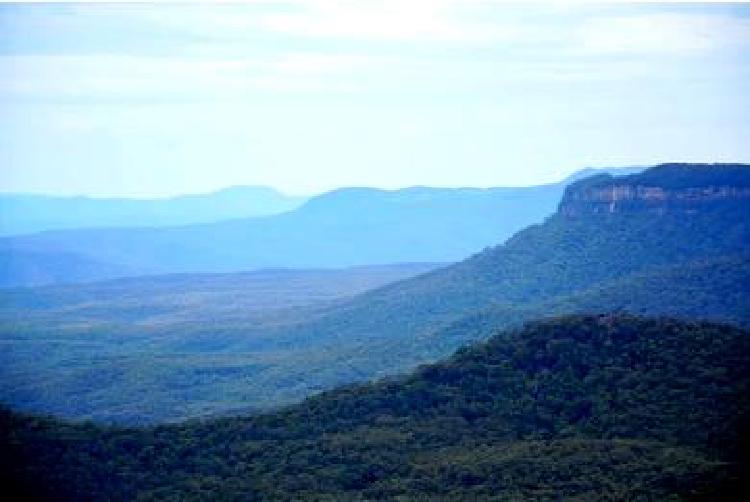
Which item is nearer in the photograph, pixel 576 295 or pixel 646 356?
pixel 646 356

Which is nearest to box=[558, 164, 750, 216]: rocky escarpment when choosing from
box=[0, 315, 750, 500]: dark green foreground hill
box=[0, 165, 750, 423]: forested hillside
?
box=[0, 165, 750, 423]: forested hillside

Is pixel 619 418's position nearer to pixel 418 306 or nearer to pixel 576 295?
pixel 576 295

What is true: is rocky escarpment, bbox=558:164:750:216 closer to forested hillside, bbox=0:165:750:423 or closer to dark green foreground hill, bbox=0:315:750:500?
forested hillside, bbox=0:165:750:423

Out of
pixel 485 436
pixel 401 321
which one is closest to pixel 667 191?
pixel 401 321

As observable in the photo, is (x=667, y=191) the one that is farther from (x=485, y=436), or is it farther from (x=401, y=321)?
(x=485, y=436)

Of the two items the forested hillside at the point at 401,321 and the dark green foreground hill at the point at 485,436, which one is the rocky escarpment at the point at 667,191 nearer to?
the forested hillside at the point at 401,321

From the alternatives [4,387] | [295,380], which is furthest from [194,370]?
[4,387]

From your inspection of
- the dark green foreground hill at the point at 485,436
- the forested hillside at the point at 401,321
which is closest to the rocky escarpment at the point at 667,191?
the forested hillside at the point at 401,321
